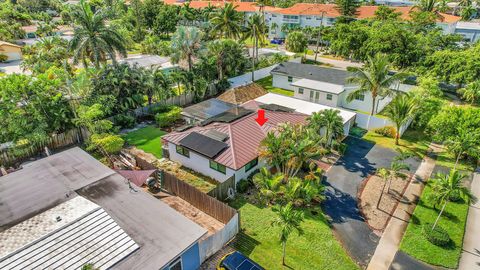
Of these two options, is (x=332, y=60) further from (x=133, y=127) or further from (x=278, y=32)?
(x=133, y=127)

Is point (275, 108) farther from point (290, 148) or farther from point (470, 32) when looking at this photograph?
point (470, 32)

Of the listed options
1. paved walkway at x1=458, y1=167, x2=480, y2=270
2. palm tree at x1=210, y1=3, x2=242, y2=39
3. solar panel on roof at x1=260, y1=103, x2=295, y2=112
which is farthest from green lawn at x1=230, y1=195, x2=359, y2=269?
palm tree at x1=210, y1=3, x2=242, y2=39

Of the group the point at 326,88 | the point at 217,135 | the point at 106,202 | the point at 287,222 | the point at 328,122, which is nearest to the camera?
the point at 287,222

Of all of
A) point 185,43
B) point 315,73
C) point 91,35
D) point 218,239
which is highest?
point 91,35

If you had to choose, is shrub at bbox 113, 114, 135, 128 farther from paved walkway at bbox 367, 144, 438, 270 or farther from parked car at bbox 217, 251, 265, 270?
paved walkway at bbox 367, 144, 438, 270

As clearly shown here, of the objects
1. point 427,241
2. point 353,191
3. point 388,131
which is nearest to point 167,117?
point 353,191
